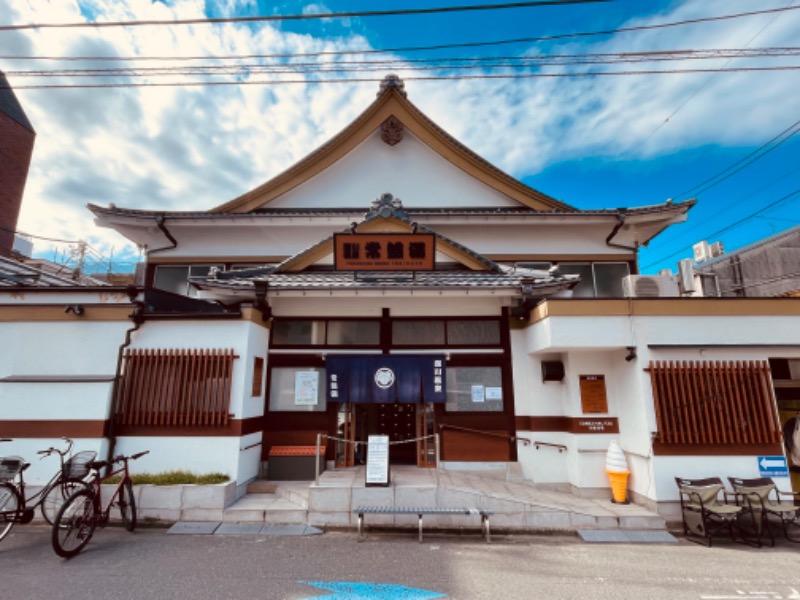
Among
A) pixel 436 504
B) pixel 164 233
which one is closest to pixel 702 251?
pixel 436 504

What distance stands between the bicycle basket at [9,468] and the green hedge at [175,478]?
1.29 metres

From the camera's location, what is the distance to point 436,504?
716 centimetres

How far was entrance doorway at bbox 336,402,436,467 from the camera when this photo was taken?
934cm

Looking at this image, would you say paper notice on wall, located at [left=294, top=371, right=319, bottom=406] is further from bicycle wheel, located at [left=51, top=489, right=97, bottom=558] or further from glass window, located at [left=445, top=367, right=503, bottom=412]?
bicycle wheel, located at [left=51, top=489, right=97, bottom=558]

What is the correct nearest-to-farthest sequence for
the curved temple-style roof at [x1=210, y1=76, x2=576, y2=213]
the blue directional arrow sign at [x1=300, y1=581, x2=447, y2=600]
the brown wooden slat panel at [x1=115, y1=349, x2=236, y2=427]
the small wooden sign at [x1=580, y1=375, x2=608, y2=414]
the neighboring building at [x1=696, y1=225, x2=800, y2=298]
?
the blue directional arrow sign at [x1=300, y1=581, x2=447, y2=600]
the brown wooden slat panel at [x1=115, y1=349, x2=236, y2=427]
the small wooden sign at [x1=580, y1=375, x2=608, y2=414]
the curved temple-style roof at [x1=210, y1=76, x2=576, y2=213]
the neighboring building at [x1=696, y1=225, x2=800, y2=298]

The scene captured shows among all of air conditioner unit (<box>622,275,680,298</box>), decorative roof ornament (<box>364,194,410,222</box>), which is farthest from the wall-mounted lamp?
air conditioner unit (<box>622,275,680,298</box>)

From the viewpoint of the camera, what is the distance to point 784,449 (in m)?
7.19

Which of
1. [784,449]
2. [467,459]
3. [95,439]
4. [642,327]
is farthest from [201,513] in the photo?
[784,449]

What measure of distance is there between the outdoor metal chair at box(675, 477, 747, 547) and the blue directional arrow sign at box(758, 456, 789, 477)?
0.81 metres

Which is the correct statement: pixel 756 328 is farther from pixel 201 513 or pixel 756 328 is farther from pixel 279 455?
pixel 201 513

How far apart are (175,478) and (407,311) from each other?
5.80 meters

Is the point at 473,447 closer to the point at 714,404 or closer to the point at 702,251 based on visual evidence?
the point at 714,404

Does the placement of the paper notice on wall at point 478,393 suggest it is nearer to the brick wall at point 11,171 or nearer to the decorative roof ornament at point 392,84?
the decorative roof ornament at point 392,84

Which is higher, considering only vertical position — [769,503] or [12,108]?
[12,108]
